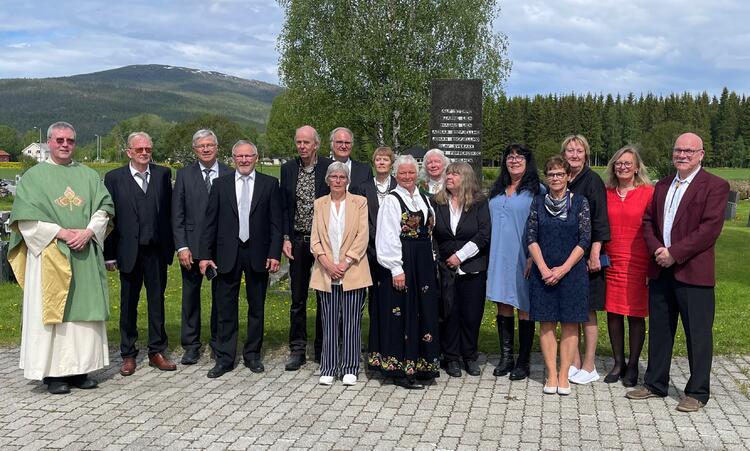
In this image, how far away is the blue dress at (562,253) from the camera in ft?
20.9

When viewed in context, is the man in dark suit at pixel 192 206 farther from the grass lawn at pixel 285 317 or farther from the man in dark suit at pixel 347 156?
the grass lawn at pixel 285 317

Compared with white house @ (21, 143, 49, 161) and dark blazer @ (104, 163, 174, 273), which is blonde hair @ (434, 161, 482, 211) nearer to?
dark blazer @ (104, 163, 174, 273)

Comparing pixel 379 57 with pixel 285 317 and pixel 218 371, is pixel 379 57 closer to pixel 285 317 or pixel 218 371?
pixel 285 317

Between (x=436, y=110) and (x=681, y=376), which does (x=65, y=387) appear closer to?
(x=681, y=376)

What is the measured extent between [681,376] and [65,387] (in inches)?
220

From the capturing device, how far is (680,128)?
217 feet

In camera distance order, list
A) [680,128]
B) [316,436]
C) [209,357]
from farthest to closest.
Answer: [680,128] → [209,357] → [316,436]

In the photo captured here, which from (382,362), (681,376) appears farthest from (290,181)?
(681,376)

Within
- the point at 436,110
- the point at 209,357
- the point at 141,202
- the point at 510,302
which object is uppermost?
the point at 436,110

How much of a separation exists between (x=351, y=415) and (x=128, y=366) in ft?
8.29

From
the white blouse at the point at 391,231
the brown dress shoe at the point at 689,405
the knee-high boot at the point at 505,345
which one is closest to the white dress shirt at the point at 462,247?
the white blouse at the point at 391,231

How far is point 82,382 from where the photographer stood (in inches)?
265

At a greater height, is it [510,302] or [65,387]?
[510,302]

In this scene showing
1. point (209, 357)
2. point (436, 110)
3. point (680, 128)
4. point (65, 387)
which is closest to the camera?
point (65, 387)
